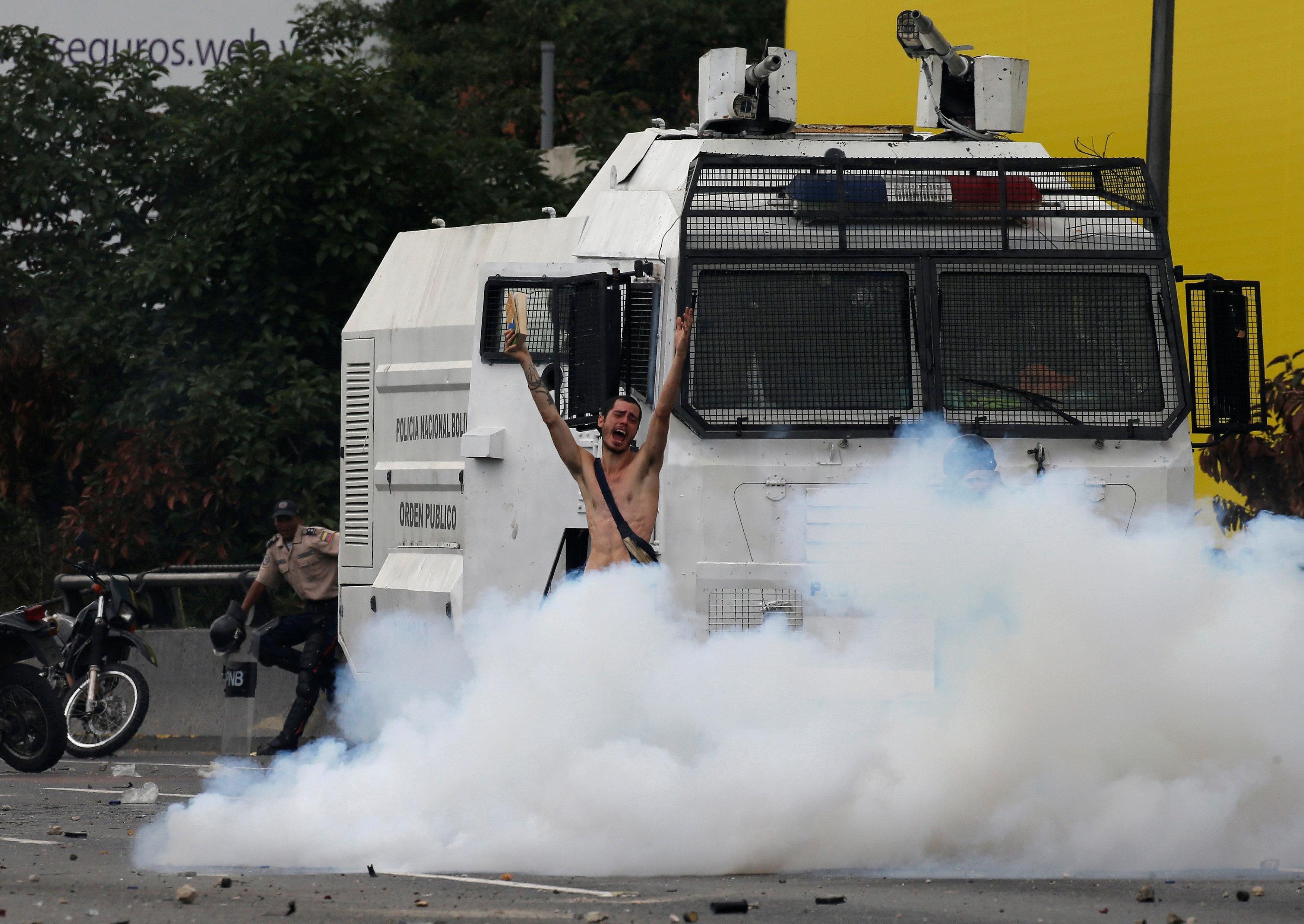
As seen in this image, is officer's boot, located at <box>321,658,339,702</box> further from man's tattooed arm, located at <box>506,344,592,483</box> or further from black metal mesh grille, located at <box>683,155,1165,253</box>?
black metal mesh grille, located at <box>683,155,1165,253</box>

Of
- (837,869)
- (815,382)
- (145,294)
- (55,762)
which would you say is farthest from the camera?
(145,294)

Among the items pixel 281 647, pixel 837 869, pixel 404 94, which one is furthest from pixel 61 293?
pixel 837 869

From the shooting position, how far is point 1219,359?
8.43 metres

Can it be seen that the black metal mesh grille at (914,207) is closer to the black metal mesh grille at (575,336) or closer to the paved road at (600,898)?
the black metal mesh grille at (575,336)

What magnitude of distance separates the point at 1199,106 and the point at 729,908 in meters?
10.4

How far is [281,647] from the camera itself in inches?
476

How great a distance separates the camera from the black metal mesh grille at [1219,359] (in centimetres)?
840

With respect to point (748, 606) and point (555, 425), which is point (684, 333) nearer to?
point (555, 425)

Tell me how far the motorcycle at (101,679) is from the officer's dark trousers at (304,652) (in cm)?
94

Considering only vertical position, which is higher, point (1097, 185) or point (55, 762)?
point (1097, 185)

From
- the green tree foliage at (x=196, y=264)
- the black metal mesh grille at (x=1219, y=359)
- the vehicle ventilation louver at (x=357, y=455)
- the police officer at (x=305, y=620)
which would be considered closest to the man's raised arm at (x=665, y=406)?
the black metal mesh grille at (x=1219, y=359)

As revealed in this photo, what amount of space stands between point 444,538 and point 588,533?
5.71 feet

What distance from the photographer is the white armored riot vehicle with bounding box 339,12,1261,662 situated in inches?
318

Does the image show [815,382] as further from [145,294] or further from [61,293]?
[61,293]
